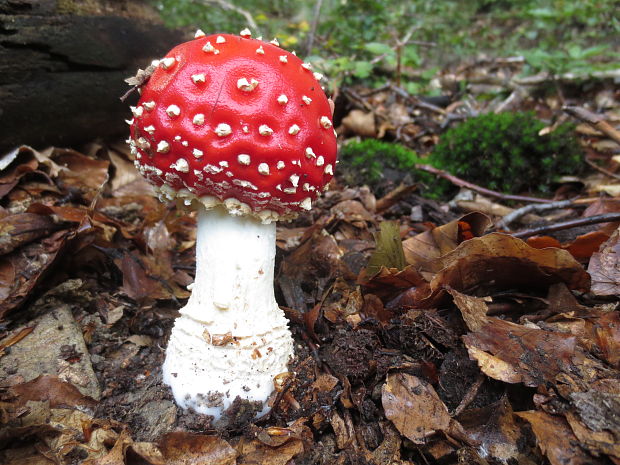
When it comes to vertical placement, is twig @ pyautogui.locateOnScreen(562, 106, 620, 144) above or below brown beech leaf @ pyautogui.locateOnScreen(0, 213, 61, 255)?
above

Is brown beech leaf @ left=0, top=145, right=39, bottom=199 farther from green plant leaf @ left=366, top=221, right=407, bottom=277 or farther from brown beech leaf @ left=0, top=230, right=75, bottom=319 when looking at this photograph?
green plant leaf @ left=366, top=221, right=407, bottom=277

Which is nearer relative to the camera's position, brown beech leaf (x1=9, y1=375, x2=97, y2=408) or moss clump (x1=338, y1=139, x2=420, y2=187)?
brown beech leaf (x1=9, y1=375, x2=97, y2=408)

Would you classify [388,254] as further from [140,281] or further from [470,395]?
[140,281]

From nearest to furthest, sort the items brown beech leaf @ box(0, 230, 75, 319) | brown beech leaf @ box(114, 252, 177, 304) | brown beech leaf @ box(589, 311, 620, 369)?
brown beech leaf @ box(589, 311, 620, 369)
brown beech leaf @ box(0, 230, 75, 319)
brown beech leaf @ box(114, 252, 177, 304)

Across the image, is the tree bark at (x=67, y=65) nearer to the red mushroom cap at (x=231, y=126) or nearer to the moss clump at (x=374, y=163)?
the red mushroom cap at (x=231, y=126)

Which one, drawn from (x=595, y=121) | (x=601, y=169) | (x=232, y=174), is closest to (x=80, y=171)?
(x=232, y=174)

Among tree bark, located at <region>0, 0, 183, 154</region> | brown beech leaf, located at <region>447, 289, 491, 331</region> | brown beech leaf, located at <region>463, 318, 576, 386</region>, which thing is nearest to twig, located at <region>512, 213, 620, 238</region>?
brown beech leaf, located at <region>447, 289, 491, 331</region>
